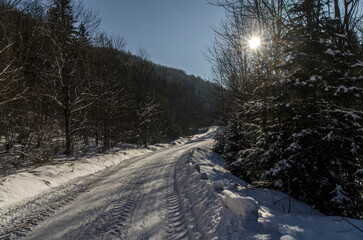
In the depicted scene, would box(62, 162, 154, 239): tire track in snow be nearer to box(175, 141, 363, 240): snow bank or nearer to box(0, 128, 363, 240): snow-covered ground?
box(0, 128, 363, 240): snow-covered ground

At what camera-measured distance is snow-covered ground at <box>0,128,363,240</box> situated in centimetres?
358

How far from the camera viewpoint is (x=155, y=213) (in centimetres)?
480

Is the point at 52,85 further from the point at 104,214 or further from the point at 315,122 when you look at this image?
the point at 315,122

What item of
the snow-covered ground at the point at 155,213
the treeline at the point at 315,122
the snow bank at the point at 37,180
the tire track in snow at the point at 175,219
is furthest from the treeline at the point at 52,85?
the treeline at the point at 315,122

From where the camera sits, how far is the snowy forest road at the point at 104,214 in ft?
12.8

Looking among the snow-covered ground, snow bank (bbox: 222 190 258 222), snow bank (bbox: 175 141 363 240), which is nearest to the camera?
snow bank (bbox: 175 141 363 240)

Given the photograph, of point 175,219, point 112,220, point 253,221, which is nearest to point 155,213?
point 175,219

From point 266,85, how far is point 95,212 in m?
5.96

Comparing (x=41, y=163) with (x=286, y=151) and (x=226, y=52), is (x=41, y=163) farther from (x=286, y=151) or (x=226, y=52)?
(x=226, y=52)

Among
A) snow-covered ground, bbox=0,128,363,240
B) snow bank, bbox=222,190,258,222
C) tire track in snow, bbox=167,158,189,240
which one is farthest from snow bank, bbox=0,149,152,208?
snow bank, bbox=222,190,258,222

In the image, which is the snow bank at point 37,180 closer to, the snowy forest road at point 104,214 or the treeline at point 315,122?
the snowy forest road at point 104,214

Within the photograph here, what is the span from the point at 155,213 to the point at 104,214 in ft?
3.76

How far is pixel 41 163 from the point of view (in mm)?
9711

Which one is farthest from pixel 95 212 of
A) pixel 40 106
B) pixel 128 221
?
pixel 40 106
